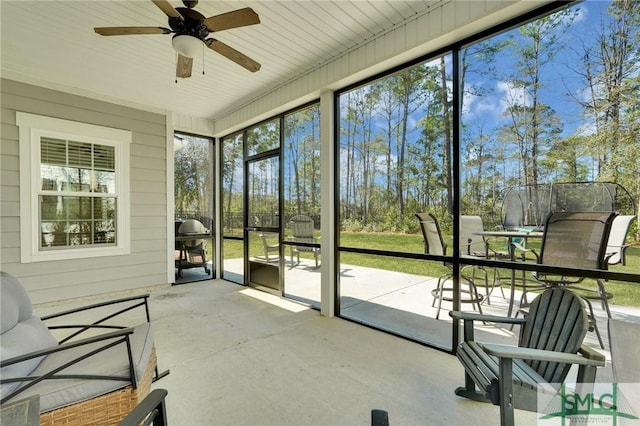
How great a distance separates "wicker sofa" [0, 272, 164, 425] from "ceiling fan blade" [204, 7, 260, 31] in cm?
218

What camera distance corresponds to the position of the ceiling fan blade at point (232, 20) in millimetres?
2018

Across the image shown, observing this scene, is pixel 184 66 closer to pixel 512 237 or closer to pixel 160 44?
pixel 160 44

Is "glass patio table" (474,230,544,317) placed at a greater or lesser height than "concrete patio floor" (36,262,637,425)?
greater

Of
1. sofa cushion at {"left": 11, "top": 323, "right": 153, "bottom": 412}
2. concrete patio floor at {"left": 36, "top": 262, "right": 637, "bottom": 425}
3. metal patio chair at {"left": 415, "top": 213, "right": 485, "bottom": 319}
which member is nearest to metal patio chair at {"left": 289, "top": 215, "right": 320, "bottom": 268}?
concrete patio floor at {"left": 36, "top": 262, "right": 637, "bottom": 425}

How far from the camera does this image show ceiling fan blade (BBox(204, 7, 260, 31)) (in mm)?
2018

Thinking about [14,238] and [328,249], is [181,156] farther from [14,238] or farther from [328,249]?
[328,249]

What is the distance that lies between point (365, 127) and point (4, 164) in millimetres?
4649

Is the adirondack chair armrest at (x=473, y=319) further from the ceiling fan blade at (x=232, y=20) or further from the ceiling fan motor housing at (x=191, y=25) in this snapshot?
the ceiling fan motor housing at (x=191, y=25)

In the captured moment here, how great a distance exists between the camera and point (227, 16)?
2070 millimetres

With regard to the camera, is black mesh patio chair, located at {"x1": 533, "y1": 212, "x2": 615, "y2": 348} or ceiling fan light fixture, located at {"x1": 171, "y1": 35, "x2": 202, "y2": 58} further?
ceiling fan light fixture, located at {"x1": 171, "y1": 35, "x2": 202, "y2": 58}

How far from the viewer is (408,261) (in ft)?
10.3

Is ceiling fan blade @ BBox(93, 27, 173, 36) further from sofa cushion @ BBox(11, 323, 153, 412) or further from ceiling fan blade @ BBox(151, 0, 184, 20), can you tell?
sofa cushion @ BBox(11, 323, 153, 412)

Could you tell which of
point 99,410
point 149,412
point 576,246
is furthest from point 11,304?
point 576,246

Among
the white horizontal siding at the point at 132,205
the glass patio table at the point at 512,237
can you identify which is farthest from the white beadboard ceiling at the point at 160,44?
the glass patio table at the point at 512,237
